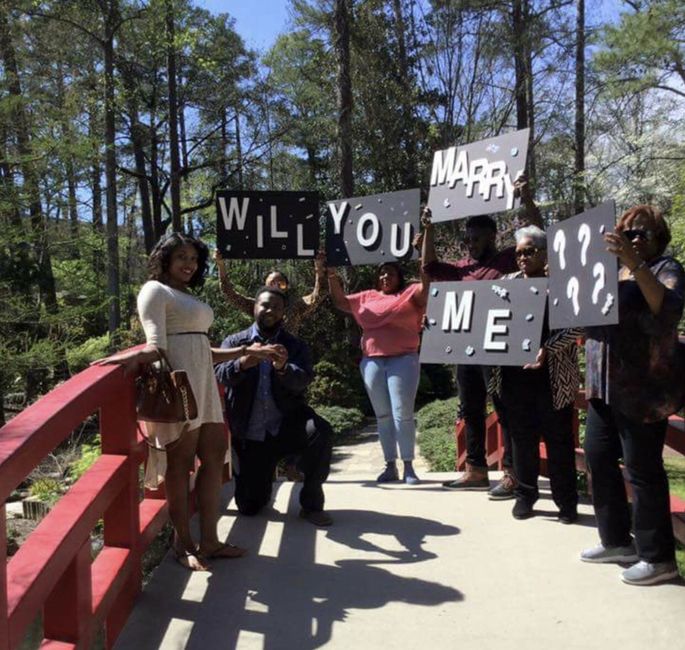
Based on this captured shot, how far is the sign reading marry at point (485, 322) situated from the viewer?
3.69m

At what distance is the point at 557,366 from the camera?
3771 millimetres

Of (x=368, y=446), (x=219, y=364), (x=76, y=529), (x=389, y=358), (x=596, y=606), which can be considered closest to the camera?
(x=76, y=529)

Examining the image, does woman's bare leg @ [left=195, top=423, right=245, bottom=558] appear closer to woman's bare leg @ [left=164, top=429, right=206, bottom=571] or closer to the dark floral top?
woman's bare leg @ [left=164, top=429, right=206, bottom=571]

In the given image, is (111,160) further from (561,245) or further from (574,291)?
(574,291)

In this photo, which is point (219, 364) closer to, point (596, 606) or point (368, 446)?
point (596, 606)

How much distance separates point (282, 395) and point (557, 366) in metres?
1.59

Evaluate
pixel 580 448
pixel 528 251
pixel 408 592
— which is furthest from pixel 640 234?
pixel 580 448

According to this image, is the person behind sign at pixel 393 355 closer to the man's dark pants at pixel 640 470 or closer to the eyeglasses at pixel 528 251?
the eyeglasses at pixel 528 251

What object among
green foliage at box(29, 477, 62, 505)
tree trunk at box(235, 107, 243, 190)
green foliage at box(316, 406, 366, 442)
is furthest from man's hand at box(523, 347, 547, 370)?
tree trunk at box(235, 107, 243, 190)

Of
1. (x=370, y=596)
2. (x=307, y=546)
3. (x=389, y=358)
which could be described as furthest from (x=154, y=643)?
(x=389, y=358)

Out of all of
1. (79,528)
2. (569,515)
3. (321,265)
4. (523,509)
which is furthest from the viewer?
(321,265)

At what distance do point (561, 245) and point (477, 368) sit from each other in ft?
4.62

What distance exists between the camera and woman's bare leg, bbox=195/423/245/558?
3234mm

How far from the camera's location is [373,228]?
4883mm
